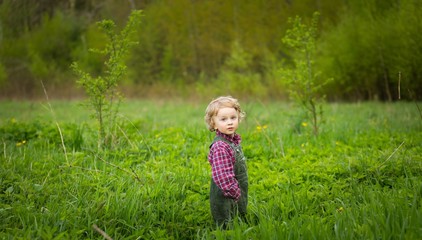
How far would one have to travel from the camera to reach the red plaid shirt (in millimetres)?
2486

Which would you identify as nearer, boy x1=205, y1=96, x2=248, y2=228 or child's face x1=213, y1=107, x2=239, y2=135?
boy x1=205, y1=96, x2=248, y2=228

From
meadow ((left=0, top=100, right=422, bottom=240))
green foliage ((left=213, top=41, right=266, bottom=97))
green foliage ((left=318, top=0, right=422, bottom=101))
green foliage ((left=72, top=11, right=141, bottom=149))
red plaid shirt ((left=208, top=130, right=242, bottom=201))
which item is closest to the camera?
meadow ((left=0, top=100, right=422, bottom=240))

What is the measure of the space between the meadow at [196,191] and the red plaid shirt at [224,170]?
25 cm

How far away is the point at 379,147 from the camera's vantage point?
15.9ft

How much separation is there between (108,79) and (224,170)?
290cm

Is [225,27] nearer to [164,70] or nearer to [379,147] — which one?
[164,70]

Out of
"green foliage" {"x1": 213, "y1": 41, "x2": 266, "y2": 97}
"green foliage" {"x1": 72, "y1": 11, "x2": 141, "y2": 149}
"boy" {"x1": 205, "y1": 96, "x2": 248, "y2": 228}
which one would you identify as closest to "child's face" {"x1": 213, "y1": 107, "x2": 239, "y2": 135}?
"boy" {"x1": 205, "y1": 96, "x2": 248, "y2": 228}

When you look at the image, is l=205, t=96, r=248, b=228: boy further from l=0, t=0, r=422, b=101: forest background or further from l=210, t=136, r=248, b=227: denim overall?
l=0, t=0, r=422, b=101: forest background

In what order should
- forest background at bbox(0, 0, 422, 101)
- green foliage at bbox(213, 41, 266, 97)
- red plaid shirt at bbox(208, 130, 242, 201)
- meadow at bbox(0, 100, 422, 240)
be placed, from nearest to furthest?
meadow at bbox(0, 100, 422, 240) < red plaid shirt at bbox(208, 130, 242, 201) < forest background at bbox(0, 0, 422, 101) < green foliage at bbox(213, 41, 266, 97)

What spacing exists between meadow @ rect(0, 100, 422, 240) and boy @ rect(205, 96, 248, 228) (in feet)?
0.55

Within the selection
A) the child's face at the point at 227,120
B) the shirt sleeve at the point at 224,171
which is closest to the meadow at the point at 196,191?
the shirt sleeve at the point at 224,171

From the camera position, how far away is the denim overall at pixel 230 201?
8.54ft

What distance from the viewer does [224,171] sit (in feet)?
8.21

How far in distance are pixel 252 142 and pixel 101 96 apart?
2321 mm
